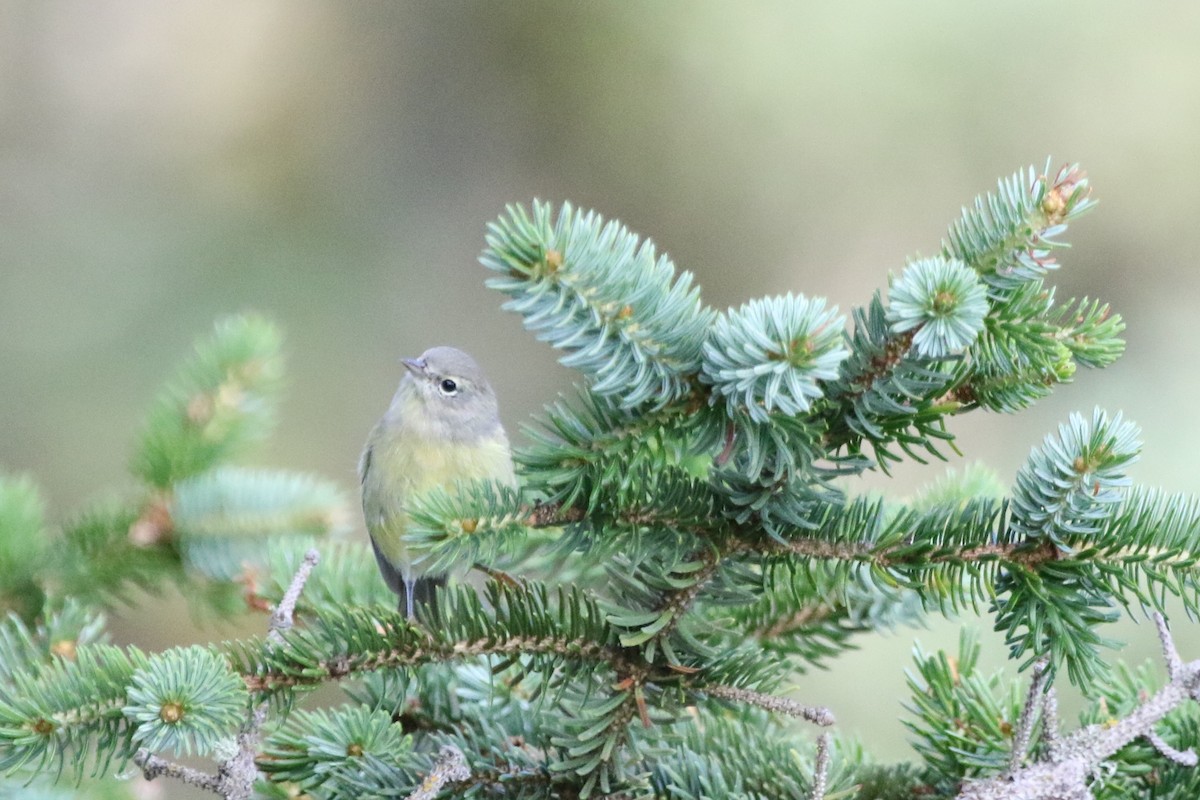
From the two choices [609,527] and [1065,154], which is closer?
[609,527]

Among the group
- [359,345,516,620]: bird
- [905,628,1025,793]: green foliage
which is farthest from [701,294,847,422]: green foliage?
[359,345,516,620]: bird

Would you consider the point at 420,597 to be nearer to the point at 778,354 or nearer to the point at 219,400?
the point at 219,400

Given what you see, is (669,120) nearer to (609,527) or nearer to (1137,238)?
(1137,238)

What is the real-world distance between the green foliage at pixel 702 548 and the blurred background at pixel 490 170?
1.96 meters

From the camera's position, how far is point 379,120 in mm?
5762

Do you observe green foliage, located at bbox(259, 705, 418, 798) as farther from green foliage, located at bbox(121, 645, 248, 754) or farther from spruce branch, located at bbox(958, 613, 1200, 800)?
spruce branch, located at bbox(958, 613, 1200, 800)

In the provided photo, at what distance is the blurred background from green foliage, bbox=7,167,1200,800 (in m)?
1.96

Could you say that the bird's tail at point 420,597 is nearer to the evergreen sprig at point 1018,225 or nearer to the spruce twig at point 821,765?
the spruce twig at point 821,765

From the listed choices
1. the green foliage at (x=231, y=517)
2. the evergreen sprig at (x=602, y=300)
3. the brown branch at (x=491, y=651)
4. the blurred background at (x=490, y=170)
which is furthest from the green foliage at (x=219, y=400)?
the blurred background at (x=490, y=170)

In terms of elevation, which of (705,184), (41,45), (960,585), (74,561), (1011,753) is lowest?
(1011,753)

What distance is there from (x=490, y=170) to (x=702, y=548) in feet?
15.1

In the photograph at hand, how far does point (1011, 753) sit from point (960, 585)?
0.23 meters

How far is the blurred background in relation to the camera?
3.99 m

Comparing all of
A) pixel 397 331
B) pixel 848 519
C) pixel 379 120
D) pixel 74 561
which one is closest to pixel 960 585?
pixel 848 519
